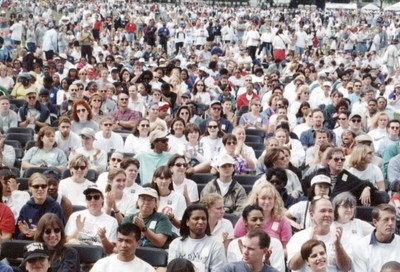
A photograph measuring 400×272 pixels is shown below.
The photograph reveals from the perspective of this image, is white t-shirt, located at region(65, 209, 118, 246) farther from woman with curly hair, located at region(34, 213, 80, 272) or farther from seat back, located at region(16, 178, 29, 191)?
seat back, located at region(16, 178, 29, 191)

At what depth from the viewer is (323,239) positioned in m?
7.12

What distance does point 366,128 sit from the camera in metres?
13.5

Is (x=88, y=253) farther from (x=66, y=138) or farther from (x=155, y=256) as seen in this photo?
(x=66, y=138)

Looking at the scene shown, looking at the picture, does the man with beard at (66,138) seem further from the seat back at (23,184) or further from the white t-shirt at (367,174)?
the white t-shirt at (367,174)

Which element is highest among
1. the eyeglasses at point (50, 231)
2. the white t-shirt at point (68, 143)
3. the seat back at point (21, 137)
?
the eyeglasses at point (50, 231)

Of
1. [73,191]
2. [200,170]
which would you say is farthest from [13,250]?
[200,170]

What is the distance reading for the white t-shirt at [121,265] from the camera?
6.73 m

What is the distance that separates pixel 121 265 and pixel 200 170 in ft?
13.4

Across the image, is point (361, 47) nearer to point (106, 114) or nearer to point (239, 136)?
point (106, 114)

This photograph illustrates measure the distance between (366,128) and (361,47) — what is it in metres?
17.8

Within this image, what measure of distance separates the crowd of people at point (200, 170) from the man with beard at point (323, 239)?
0.01m

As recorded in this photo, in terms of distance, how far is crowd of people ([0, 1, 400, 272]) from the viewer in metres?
7.06

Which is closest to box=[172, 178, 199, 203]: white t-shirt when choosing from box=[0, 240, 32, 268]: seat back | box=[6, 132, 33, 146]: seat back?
box=[0, 240, 32, 268]: seat back

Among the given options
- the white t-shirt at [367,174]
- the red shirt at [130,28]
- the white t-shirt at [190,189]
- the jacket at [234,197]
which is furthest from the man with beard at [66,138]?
the red shirt at [130,28]
